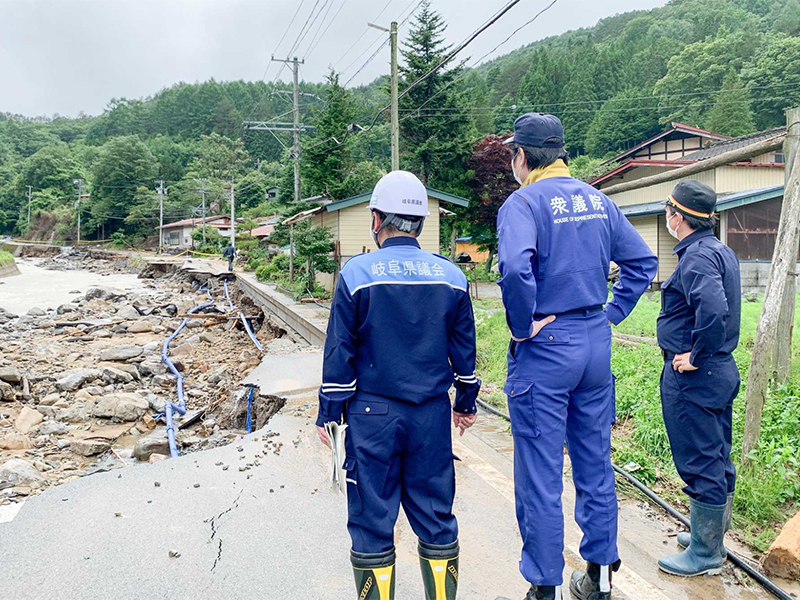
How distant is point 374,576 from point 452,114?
2864cm

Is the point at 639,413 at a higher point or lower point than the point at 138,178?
lower

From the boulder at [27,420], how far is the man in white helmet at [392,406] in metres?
7.84

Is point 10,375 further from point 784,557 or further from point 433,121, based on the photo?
point 433,121

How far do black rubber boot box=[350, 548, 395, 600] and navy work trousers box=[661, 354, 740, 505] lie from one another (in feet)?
5.50

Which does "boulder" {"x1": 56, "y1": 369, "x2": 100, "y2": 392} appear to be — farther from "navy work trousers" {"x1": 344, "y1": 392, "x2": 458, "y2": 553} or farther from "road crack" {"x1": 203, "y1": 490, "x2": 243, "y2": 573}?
"navy work trousers" {"x1": 344, "y1": 392, "x2": 458, "y2": 553}

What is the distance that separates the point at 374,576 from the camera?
2.56 metres

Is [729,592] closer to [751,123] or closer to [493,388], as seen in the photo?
[493,388]

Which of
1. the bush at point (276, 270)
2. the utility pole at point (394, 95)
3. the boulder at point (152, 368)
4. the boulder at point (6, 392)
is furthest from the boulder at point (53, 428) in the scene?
the bush at point (276, 270)

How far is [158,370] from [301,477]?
926 centimetres

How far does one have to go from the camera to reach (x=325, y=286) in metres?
21.7

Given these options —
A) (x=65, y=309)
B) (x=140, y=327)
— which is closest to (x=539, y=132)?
(x=140, y=327)

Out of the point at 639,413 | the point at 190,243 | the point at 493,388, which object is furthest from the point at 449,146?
the point at 190,243

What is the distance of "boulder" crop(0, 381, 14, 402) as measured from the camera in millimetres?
10219

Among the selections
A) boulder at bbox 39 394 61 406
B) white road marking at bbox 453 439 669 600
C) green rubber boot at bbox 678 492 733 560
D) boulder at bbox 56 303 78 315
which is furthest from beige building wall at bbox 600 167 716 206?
boulder at bbox 56 303 78 315
